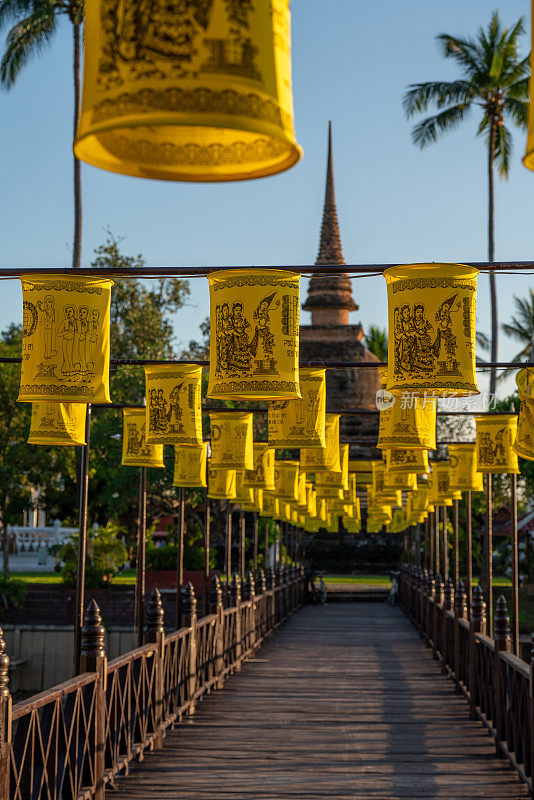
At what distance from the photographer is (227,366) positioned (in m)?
8.52

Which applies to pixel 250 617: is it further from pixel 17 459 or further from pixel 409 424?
pixel 17 459

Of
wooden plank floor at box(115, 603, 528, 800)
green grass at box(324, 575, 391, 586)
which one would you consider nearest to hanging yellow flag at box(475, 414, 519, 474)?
wooden plank floor at box(115, 603, 528, 800)

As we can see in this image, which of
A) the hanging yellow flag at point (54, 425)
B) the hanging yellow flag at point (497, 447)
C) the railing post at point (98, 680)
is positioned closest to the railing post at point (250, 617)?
the hanging yellow flag at point (497, 447)

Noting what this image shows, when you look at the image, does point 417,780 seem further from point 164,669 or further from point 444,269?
point 444,269

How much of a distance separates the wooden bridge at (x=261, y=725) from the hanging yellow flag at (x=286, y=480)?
3688 millimetres

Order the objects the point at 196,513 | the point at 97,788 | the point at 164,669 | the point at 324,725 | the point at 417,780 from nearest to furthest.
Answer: the point at 97,788, the point at 417,780, the point at 164,669, the point at 324,725, the point at 196,513

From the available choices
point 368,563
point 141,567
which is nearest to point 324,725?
point 141,567

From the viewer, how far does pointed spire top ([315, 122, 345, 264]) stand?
188 feet

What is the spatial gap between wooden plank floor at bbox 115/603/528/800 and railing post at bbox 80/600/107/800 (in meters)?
0.65

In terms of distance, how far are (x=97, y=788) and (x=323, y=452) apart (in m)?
8.49

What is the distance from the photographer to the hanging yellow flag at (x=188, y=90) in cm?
273

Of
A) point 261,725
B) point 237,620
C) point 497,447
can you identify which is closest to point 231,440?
point 237,620

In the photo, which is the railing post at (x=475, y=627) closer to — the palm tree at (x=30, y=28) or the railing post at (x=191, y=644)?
the railing post at (x=191, y=644)

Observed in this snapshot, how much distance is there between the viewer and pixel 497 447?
16344 millimetres
